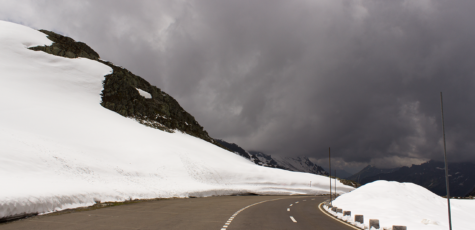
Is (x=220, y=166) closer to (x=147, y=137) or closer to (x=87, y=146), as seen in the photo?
(x=147, y=137)

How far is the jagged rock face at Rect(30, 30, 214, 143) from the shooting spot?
65.4 metres

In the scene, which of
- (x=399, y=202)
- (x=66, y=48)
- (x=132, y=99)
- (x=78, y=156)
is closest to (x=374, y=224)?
(x=399, y=202)

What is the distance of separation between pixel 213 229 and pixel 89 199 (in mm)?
13123

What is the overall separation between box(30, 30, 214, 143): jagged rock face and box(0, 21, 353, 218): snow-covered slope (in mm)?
3746

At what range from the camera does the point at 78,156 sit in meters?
29.9

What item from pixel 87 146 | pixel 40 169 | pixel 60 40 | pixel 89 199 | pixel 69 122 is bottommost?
pixel 89 199

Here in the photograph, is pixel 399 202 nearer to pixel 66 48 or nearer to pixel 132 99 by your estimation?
pixel 132 99

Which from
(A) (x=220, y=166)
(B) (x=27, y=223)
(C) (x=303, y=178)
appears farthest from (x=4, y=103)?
(C) (x=303, y=178)

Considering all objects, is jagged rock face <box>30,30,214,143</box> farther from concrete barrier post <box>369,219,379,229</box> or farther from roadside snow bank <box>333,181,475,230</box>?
concrete barrier post <box>369,219,379,229</box>

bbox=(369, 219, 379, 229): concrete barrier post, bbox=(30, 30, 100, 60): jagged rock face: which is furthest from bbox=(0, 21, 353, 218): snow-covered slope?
bbox=(369, 219, 379, 229): concrete barrier post

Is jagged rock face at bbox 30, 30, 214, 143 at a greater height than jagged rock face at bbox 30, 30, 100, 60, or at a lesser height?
lesser

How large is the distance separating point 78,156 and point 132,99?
146 ft

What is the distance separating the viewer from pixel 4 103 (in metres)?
38.3

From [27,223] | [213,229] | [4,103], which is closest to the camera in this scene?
[213,229]
